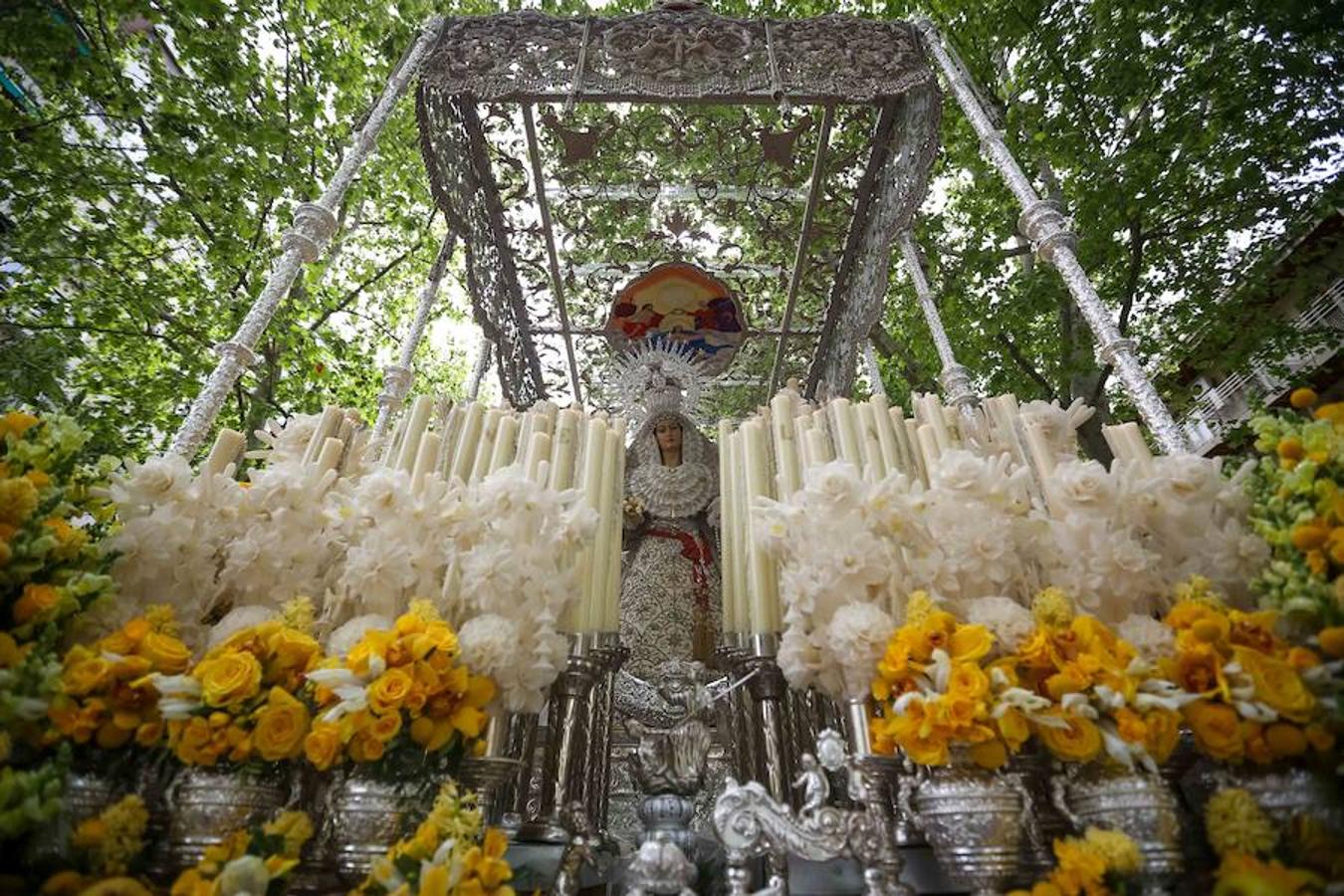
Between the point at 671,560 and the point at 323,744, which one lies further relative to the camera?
the point at 671,560

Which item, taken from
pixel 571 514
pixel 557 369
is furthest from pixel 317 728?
pixel 557 369

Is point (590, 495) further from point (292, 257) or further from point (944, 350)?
point (944, 350)

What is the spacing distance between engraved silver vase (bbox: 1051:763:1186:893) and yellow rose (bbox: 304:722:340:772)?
1.49m

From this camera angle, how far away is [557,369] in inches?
246

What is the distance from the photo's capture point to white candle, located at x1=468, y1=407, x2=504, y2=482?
238 cm

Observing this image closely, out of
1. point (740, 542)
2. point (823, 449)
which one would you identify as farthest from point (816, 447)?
point (740, 542)

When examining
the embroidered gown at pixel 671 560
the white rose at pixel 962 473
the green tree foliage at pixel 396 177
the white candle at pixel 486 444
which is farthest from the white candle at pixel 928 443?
the green tree foliage at pixel 396 177

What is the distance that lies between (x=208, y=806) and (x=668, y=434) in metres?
2.97

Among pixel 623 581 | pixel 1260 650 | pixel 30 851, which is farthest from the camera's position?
pixel 623 581

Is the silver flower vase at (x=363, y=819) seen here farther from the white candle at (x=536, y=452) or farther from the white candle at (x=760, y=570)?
the white candle at (x=760, y=570)

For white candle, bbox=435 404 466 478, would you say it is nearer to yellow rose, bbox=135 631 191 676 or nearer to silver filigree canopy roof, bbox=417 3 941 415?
yellow rose, bbox=135 631 191 676

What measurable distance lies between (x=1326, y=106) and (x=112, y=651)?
9.97m

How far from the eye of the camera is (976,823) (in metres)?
1.34

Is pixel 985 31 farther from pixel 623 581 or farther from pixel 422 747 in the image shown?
pixel 422 747
